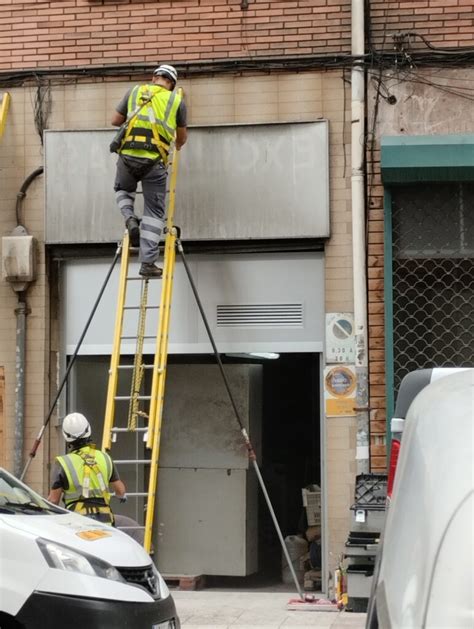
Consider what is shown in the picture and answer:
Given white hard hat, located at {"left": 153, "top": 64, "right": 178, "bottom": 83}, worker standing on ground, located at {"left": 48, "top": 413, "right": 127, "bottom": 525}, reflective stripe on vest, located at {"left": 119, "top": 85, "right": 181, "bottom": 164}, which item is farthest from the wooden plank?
white hard hat, located at {"left": 153, "top": 64, "right": 178, "bottom": 83}

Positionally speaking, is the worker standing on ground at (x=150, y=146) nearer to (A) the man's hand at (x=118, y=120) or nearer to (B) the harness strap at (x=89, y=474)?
(A) the man's hand at (x=118, y=120)

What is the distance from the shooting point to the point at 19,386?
390 inches

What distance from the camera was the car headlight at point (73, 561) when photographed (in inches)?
222

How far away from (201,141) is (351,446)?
2.98 metres

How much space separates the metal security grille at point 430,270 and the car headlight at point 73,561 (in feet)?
14.4

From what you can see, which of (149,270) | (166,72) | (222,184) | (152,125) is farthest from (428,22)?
(149,270)

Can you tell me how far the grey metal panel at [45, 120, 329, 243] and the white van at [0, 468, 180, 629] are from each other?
13.1 ft

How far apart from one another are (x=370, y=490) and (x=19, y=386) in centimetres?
330

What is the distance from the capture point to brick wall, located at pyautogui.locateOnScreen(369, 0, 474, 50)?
9.63 meters

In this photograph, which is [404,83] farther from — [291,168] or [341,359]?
[341,359]

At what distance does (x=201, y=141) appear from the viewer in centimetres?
990

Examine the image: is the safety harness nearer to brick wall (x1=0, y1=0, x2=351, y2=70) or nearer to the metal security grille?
the metal security grille

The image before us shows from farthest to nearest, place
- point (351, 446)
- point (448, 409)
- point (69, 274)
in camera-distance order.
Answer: point (69, 274)
point (351, 446)
point (448, 409)

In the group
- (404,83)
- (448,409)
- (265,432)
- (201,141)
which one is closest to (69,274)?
(201,141)
